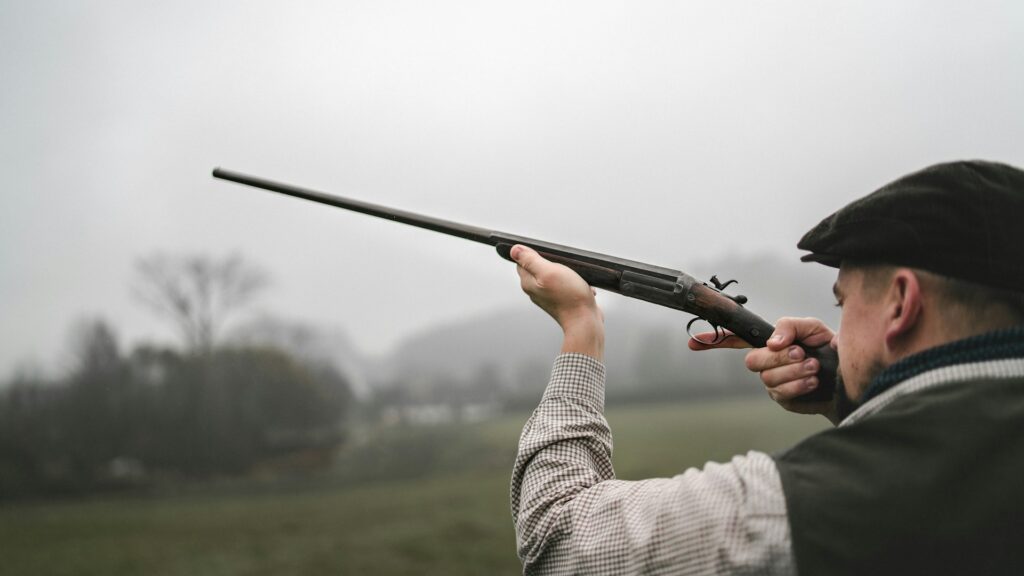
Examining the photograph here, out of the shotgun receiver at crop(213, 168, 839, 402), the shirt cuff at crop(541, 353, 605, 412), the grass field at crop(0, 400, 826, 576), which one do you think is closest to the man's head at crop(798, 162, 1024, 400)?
the shirt cuff at crop(541, 353, 605, 412)

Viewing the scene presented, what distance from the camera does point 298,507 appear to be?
17.8 ft

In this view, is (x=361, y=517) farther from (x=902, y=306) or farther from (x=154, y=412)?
(x=902, y=306)

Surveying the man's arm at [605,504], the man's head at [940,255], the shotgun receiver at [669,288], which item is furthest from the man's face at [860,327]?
the shotgun receiver at [669,288]

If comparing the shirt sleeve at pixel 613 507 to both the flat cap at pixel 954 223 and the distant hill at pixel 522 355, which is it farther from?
the distant hill at pixel 522 355

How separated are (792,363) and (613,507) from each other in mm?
721

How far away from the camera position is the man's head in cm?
104

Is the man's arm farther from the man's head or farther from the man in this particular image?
the man's head

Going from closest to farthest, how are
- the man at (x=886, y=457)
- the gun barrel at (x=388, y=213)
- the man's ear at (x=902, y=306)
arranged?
1. the man at (x=886, y=457)
2. the man's ear at (x=902, y=306)
3. the gun barrel at (x=388, y=213)

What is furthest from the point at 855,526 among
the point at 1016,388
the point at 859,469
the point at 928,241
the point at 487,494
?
→ the point at 487,494

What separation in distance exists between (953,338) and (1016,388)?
0.36 feet

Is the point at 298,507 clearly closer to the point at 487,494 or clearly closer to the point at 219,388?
the point at 219,388

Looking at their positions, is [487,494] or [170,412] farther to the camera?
[487,494]

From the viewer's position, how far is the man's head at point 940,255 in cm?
104

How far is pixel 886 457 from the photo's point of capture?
3.19 ft
